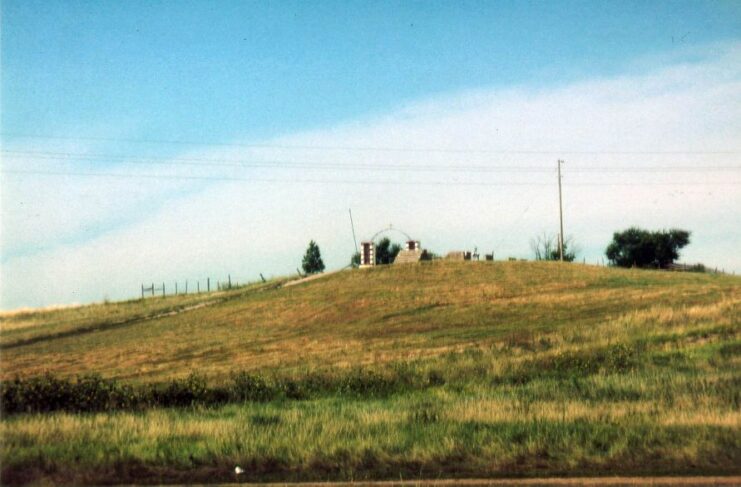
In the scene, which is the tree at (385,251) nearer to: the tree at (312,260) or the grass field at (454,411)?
the tree at (312,260)

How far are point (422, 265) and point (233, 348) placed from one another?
3788 cm

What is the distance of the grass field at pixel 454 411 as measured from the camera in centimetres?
838

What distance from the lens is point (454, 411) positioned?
1159cm

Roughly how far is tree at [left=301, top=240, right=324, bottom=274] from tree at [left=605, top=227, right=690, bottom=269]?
49.6 m

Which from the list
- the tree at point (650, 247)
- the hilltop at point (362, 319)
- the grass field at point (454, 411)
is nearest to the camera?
the grass field at point (454, 411)

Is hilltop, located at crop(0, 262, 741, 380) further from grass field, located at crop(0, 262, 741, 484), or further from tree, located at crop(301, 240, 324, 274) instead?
tree, located at crop(301, 240, 324, 274)

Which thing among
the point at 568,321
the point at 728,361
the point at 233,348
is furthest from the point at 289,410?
the point at 233,348

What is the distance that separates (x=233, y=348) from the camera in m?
40.3

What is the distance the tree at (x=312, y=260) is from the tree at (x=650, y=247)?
163 feet

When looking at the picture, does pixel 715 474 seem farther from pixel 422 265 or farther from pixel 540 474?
pixel 422 265

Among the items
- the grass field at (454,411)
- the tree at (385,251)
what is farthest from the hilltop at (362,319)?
the tree at (385,251)

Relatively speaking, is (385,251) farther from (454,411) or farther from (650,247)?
(454,411)

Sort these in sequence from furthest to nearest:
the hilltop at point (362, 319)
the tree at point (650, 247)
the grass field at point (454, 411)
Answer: the tree at point (650, 247), the hilltop at point (362, 319), the grass field at point (454, 411)

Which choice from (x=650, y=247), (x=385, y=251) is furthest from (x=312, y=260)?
(x=650, y=247)
